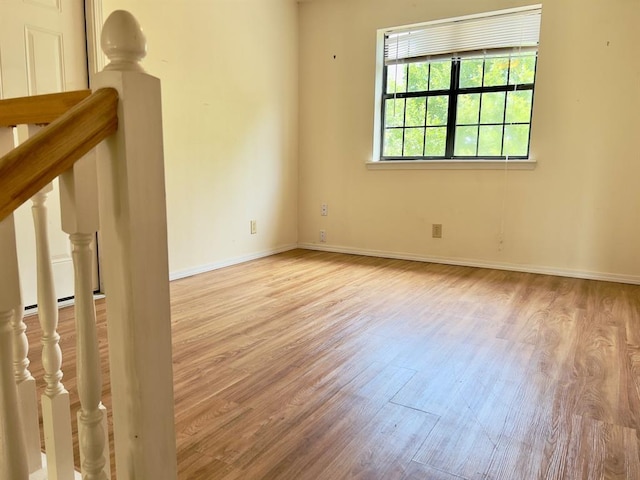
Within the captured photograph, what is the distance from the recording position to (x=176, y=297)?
2828 millimetres

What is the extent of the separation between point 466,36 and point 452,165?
105 cm

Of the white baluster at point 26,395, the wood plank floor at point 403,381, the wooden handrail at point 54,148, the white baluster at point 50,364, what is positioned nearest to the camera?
the wooden handrail at point 54,148

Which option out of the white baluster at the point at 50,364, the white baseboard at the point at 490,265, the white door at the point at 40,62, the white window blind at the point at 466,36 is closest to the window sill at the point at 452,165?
the white baseboard at the point at 490,265

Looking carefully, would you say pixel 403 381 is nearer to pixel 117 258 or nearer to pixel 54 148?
pixel 117 258

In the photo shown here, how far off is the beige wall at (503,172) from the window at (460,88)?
4.7 inches

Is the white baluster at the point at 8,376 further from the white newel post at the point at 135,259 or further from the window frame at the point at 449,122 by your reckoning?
the window frame at the point at 449,122

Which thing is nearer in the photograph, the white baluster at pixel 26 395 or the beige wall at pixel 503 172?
the white baluster at pixel 26 395

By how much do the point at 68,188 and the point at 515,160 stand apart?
3.50 metres

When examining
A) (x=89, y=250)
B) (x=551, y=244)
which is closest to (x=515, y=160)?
(x=551, y=244)

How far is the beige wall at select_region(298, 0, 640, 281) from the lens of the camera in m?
3.20

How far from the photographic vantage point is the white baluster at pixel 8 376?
62 centimetres

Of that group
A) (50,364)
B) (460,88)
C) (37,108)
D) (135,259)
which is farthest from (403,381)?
(460,88)

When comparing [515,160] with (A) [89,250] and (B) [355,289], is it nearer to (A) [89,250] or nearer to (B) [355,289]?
(B) [355,289]

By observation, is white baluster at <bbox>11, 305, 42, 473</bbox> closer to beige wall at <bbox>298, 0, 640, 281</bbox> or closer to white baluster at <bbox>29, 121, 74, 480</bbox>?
white baluster at <bbox>29, 121, 74, 480</bbox>
